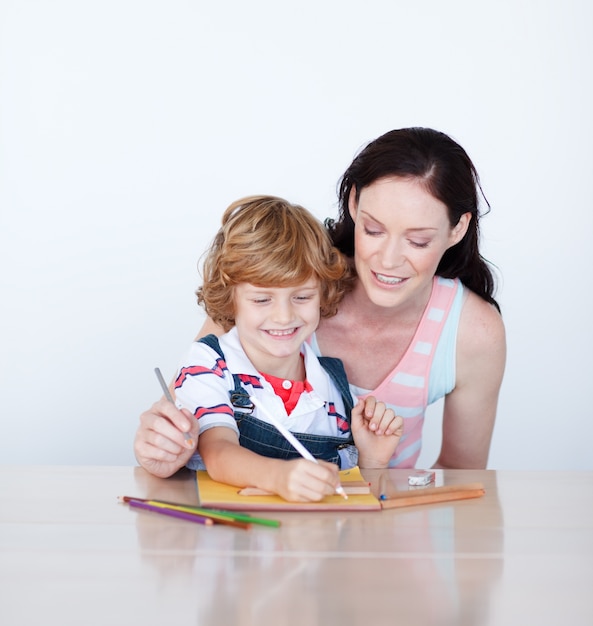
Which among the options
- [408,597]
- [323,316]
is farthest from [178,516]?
[323,316]

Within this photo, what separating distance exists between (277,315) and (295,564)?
73 cm

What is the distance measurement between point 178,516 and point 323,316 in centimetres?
88

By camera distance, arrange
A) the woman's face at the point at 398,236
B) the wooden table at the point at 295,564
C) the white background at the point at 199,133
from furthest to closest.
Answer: the white background at the point at 199,133 → the woman's face at the point at 398,236 → the wooden table at the point at 295,564

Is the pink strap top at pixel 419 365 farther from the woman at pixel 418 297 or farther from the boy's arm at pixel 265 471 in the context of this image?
the boy's arm at pixel 265 471

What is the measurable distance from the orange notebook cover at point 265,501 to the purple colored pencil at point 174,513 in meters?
0.06

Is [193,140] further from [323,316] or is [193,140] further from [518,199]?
[323,316]

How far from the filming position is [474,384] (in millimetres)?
2252

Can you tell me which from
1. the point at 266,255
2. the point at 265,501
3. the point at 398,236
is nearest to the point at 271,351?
the point at 266,255

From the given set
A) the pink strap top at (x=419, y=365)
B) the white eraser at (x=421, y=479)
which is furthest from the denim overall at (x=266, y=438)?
the pink strap top at (x=419, y=365)

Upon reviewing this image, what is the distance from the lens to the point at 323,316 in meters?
2.16

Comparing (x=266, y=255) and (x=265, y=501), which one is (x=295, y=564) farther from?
(x=266, y=255)

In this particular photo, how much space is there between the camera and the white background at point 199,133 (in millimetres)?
3320

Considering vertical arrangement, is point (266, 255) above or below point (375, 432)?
above

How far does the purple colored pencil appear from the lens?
52.2 inches
